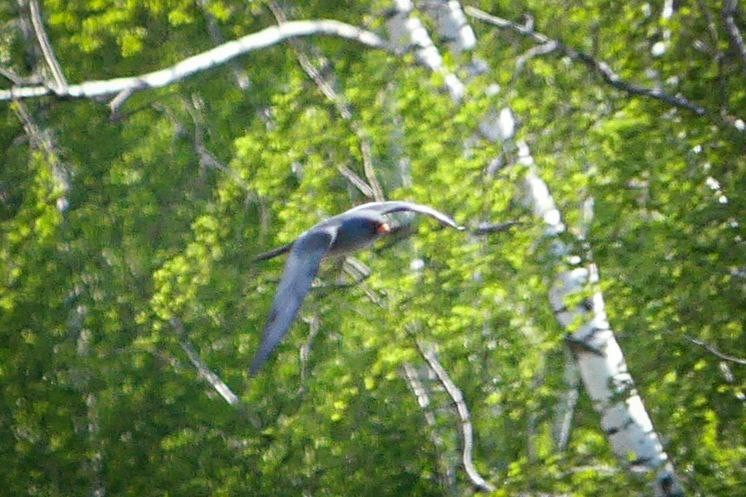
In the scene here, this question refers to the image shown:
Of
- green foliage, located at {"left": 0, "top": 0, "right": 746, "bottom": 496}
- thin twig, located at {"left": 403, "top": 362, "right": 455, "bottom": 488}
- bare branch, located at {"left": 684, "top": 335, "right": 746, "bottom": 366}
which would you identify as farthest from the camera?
thin twig, located at {"left": 403, "top": 362, "right": 455, "bottom": 488}

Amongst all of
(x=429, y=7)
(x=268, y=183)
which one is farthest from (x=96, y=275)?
(x=429, y=7)

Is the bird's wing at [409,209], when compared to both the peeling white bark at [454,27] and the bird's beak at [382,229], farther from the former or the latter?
the peeling white bark at [454,27]

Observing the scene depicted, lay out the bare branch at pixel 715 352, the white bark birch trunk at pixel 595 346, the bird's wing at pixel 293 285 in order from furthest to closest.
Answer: the white bark birch trunk at pixel 595 346
the bare branch at pixel 715 352
the bird's wing at pixel 293 285

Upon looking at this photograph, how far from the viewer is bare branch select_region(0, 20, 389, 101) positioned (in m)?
5.86

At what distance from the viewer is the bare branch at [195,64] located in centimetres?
586

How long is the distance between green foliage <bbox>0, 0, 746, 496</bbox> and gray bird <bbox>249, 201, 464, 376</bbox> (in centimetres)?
54

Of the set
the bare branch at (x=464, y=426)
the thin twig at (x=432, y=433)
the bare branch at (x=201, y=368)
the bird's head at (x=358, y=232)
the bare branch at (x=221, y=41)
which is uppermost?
the bird's head at (x=358, y=232)

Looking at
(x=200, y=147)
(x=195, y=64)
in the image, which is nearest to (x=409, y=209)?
(x=195, y=64)

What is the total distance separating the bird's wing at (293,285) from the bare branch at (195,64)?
85cm

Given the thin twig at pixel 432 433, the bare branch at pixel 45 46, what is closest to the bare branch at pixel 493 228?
the bare branch at pixel 45 46

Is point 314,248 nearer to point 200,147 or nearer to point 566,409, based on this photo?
point 566,409

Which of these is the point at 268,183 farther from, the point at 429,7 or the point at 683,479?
the point at 683,479

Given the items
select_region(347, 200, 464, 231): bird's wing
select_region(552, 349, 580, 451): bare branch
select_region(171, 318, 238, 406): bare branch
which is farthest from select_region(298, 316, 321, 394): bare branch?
select_region(347, 200, 464, 231): bird's wing

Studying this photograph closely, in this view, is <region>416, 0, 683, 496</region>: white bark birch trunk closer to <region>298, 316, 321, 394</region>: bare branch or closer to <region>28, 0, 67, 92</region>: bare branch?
<region>28, 0, 67, 92</region>: bare branch
